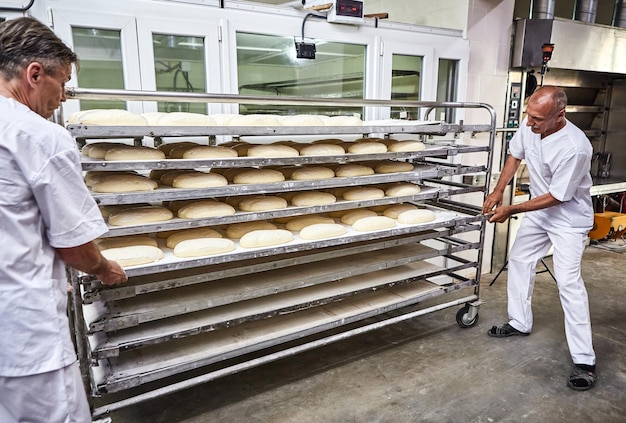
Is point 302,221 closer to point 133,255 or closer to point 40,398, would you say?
point 133,255

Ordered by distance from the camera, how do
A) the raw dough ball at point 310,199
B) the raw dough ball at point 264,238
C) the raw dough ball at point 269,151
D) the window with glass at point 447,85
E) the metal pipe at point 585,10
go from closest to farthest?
the raw dough ball at point 264,238
the raw dough ball at point 269,151
the raw dough ball at point 310,199
the window with glass at point 447,85
the metal pipe at point 585,10

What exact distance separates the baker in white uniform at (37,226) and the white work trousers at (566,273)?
7.73 ft

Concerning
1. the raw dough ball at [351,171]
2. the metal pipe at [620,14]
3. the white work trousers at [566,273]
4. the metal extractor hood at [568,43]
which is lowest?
the white work trousers at [566,273]

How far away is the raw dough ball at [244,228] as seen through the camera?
7.01ft

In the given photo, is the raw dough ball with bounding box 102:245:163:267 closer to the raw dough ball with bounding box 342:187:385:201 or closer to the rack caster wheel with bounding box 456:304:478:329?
the raw dough ball with bounding box 342:187:385:201

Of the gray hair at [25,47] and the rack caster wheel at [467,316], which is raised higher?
the gray hair at [25,47]

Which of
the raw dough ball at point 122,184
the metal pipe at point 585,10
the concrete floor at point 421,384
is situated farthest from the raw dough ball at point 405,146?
the metal pipe at point 585,10

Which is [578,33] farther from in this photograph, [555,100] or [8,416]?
[8,416]

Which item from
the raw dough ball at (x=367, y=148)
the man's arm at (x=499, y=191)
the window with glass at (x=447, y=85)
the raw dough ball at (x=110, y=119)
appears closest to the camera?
the raw dough ball at (x=110, y=119)

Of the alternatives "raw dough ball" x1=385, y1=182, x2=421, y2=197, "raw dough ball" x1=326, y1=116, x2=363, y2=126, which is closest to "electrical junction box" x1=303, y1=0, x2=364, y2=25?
"raw dough ball" x1=326, y1=116, x2=363, y2=126

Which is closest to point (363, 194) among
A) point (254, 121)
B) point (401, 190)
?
point (401, 190)

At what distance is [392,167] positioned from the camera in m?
2.54

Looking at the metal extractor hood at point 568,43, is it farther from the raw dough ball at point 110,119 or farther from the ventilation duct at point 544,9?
the raw dough ball at point 110,119

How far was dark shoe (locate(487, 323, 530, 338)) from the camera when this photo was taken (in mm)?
2799
